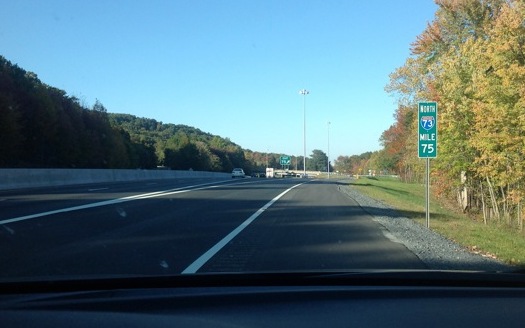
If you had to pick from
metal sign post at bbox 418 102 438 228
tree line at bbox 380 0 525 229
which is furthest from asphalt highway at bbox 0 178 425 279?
tree line at bbox 380 0 525 229

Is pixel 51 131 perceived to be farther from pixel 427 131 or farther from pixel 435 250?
pixel 435 250

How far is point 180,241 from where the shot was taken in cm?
1135

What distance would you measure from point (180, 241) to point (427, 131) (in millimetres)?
8473

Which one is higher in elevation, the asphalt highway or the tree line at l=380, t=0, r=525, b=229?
the tree line at l=380, t=0, r=525, b=229

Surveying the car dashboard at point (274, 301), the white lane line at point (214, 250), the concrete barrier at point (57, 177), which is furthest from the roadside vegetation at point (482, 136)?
the concrete barrier at point (57, 177)

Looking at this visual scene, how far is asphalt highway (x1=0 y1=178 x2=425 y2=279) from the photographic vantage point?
8695 mm

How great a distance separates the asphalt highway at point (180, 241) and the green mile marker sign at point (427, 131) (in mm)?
2613

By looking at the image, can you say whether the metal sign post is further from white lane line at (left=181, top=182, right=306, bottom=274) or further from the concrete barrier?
the concrete barrier

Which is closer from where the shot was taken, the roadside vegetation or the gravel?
the gravel

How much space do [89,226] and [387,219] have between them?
9235 millimetres

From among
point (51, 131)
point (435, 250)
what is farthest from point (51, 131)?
point (435, 250)

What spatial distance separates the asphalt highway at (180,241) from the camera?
8695 mm

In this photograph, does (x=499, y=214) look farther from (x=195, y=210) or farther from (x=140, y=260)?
(x=140, y=260)

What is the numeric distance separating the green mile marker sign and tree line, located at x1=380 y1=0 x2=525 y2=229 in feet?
19.9
